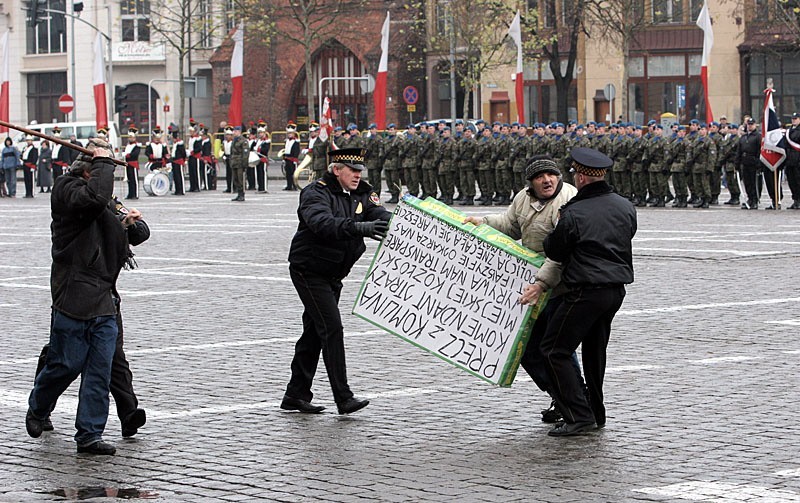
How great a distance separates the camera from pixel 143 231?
955 centimetres

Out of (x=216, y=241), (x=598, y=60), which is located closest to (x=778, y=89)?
(x=598, y=60)

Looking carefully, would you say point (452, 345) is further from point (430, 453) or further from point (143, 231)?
point (143, 231)

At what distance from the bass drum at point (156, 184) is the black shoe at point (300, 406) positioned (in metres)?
33.5

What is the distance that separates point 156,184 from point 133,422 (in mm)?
34371

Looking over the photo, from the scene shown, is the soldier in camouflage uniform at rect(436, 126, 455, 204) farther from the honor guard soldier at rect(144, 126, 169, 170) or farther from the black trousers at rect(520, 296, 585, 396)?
the black trousers at rect(520, 296, 585, 396)

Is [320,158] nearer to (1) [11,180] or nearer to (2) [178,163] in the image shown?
→ (2) [178,163]

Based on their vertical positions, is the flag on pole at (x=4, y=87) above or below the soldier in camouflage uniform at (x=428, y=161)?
above

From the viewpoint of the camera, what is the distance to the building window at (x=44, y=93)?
79375 millimetres

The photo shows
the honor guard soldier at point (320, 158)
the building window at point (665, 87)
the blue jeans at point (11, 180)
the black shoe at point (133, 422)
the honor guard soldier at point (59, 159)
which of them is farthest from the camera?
the building window at point (665, 87)

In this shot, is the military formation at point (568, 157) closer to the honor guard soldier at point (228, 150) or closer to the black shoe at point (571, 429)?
the honor guard soldier at point (228, 150)

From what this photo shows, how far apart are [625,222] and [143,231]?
293 centimetres

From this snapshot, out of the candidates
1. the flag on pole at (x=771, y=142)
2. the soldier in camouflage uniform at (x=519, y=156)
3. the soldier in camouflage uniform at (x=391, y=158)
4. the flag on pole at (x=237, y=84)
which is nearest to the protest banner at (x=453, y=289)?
the flag on pole at (x=771, y=142)

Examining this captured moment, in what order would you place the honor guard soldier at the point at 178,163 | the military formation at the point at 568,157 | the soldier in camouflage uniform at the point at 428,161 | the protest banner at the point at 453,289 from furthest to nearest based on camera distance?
the honor guard soldier at the point at 178,163, the soldier in camouflage uniform at the point at 428,161, the military formation at the point at 568,157, the protest banner at the point at 453,289

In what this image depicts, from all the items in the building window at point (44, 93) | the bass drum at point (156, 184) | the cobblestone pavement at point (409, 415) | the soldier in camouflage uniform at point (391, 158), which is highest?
the building window at point (44, 93)
